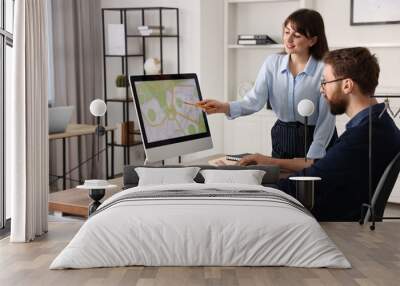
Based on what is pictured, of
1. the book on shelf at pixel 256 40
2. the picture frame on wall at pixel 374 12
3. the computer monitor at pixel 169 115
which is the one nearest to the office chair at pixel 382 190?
the computer monitor at pixel 169 115

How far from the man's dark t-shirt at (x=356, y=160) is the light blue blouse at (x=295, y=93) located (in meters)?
Answer: 0.36

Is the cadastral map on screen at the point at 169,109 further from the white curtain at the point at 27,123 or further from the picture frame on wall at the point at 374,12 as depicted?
the picture frame on wall at the point at 374,12

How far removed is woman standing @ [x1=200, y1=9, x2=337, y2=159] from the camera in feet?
14.0

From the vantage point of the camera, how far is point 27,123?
3963 mm

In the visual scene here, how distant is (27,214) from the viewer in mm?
3986

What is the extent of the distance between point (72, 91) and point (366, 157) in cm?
469

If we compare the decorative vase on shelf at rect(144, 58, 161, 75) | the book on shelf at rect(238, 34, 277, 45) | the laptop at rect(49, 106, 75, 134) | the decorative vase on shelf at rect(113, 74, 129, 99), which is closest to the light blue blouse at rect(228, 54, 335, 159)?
the laptop at rect(49, 106, 75, 134)

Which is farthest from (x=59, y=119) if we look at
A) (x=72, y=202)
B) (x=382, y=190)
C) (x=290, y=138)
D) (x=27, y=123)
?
(x=382, y=190)

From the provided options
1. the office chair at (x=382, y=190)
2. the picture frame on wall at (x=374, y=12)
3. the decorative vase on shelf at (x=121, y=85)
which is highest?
the picture frame on wall at (x=374, y=12)

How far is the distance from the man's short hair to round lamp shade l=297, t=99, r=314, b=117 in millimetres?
198

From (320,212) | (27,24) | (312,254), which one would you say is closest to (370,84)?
(320,212)

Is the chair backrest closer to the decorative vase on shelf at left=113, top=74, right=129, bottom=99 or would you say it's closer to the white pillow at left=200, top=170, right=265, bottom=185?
the white pillow at left=200, top=170, right=265, bottom=185

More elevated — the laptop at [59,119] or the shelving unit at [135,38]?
the shelving unit at [135,38]

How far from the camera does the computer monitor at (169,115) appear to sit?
4305mm
